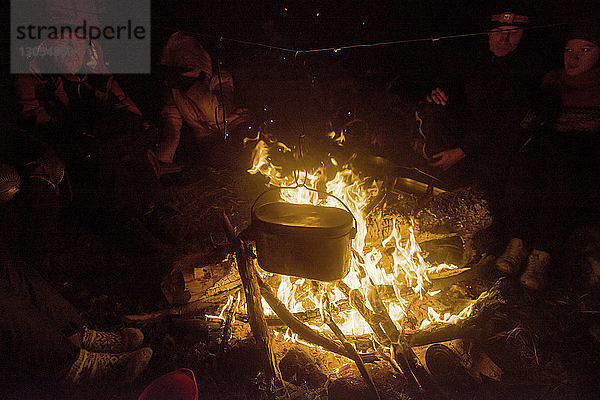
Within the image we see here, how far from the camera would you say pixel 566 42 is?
396 cm

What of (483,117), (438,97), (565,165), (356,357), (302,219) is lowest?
(356,357)

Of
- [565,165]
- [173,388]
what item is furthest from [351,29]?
[173,388]

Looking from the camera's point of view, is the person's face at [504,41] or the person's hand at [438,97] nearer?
the person's face at [504,41]

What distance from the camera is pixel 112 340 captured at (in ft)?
10.8

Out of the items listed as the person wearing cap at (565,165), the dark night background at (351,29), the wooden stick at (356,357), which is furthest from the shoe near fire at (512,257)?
the wooden stick at (356,357)

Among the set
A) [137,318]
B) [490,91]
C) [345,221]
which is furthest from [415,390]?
[490,91]

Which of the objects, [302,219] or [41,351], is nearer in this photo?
[302,219]

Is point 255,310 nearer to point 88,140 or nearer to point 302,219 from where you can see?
point 302,219

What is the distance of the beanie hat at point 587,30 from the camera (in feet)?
12.4

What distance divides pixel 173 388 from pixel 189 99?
3.38m

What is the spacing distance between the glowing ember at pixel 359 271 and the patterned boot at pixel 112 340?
1.26 metres

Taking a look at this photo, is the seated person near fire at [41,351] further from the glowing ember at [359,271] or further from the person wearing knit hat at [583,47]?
the person wearing knit hat at [583,47]

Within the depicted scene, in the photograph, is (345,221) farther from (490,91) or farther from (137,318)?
(490,91)

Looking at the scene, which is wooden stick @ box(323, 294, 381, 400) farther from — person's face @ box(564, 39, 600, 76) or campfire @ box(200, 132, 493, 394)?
person's face @ box(564, 39, 600, 76)
